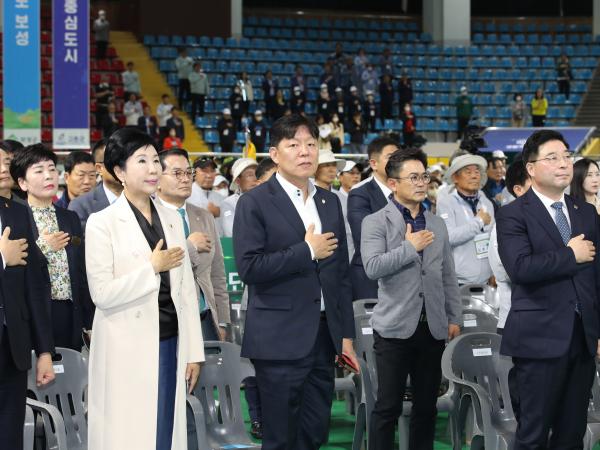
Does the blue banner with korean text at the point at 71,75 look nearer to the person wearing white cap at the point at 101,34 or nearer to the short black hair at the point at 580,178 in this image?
the short black hair at the point at 580,178

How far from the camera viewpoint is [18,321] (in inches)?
170

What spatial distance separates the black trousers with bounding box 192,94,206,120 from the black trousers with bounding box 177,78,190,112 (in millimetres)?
256

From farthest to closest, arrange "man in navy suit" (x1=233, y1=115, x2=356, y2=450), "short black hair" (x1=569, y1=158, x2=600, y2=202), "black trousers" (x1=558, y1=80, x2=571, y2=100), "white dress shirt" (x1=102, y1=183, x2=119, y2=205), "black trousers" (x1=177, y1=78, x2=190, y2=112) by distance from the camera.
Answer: "black trousers" (x1=558, y1=80, x2=571, y2=100) → "black trousers" (x1=177, y1=78, x2=190, y2=112) → "white dress shirt" (x1=102, y1=183, x2=119, y2=205) → "short black hair" (x1=569, y1=158, x2=600, y2=202) → "man in navy suit" (x1=233, y1=115, x2=356, y2=450)

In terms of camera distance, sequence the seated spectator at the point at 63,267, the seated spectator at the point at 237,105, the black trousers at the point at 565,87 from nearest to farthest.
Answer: the seated spectator at the point at 63,267, the seated spectator at the point at 237,105, the black trousers at the point at 565,87

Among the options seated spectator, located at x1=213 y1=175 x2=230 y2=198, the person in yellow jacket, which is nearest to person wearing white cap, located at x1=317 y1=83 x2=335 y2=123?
the person in yellow jacket

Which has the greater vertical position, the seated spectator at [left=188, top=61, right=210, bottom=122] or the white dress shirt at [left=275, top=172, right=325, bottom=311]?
the seated spectator at [left=188, top=61, right=210, bottom=122]

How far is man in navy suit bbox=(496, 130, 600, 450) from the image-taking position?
464cm

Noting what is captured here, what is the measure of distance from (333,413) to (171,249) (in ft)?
11.3

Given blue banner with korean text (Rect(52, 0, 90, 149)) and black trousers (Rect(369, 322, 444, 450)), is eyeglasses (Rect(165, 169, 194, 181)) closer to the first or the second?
black trousers (Rect(369, 322, 444, 450))

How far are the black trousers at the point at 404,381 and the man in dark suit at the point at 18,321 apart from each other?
1607 millimetres

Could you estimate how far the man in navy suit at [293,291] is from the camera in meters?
4.58

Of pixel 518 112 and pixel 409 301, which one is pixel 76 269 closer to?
pixel 409 301

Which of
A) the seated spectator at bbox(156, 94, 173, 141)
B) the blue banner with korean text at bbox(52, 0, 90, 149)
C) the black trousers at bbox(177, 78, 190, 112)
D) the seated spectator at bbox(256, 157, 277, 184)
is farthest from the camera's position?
the black trousers at bbox(177, 78, 190, 112)

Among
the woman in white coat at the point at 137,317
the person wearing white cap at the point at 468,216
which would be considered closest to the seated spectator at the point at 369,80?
the person wearing white cap at the point at 468,216
